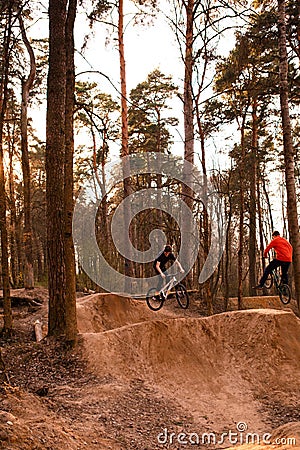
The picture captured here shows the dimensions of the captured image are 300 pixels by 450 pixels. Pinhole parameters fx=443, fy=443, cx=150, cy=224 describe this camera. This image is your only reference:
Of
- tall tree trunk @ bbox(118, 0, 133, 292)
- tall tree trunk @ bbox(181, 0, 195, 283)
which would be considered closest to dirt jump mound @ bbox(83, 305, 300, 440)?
tall tree trunk @ bbox(181, 0, 195, 283)

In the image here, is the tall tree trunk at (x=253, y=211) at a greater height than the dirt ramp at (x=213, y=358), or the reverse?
the tall tree trunk at (x=253, y=211)

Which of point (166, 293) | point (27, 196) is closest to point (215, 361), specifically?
point (166, 293)

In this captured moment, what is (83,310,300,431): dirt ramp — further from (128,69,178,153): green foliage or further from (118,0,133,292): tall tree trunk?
(128,69,178,153): green foliage

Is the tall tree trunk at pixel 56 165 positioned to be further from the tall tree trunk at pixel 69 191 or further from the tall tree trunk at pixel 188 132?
the tall tree trunk at pixel 188 132

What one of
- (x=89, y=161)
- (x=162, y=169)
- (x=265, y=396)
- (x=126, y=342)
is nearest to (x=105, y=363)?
(x=126, y=342)

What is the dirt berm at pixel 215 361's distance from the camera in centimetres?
796

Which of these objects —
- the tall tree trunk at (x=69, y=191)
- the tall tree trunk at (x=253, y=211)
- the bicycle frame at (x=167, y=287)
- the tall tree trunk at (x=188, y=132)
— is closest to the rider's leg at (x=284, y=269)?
the bicycle frame at (x=167, y=287)

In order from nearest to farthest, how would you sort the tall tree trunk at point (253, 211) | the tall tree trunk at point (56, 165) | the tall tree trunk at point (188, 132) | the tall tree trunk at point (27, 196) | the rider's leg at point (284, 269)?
the tall tree trunk at point (56, 165) < the rider's leg at point (284, 269) < the tall tree trunk at point (188, 132) < the tall tree trunk at point (27, 196) < the tall tree trunk at point (253, 211)

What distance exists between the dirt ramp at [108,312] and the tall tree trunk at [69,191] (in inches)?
137

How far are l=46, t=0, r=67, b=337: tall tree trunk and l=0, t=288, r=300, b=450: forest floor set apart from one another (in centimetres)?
96

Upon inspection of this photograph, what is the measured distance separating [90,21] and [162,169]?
11.4 metres

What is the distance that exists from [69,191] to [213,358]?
4644mm

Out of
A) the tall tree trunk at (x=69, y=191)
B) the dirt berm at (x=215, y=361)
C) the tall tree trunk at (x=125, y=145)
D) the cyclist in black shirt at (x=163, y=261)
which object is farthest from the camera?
the tall tree trunk at (x=125, y=145)

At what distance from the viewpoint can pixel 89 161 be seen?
29.1m
